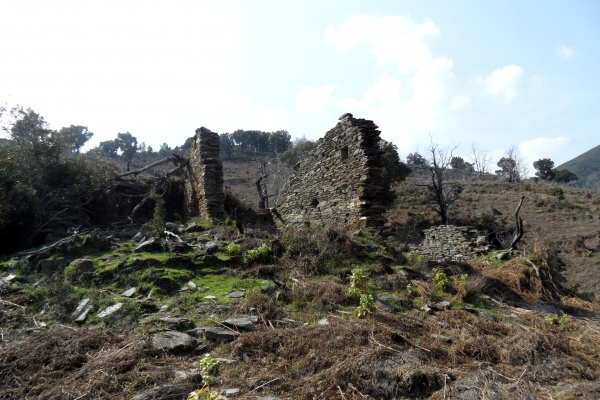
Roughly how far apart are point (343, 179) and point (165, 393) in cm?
794

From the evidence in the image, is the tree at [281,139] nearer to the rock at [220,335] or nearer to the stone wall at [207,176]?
the stone wall at [207,176]

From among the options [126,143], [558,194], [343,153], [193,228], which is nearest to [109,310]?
[193,228]

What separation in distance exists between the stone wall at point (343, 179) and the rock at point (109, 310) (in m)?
5.88

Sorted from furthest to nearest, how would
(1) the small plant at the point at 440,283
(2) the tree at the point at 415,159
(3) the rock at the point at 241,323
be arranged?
(2) the tree at the point at 415,159 < (1) the small plant at the point at 440,283 < (3) the rock at the point at 241,323

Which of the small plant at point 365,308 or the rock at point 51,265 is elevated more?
the rock at point 51,265

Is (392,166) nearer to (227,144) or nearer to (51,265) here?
(227,144)

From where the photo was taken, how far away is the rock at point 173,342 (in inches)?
167

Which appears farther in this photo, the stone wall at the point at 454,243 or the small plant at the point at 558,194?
the small plant at the point at 558,194

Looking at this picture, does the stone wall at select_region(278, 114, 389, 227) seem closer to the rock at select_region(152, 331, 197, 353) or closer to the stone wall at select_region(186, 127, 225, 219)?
the stone wall at select_region(186, 127, 225, 219)

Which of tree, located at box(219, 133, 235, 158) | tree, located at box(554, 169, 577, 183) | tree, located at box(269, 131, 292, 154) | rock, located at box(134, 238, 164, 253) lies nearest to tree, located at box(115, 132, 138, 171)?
tree, located at box(219, 133, 235, 158)

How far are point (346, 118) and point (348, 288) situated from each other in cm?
563

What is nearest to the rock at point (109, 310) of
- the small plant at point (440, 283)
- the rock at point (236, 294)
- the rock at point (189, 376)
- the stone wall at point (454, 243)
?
the rock at point (236, 294)

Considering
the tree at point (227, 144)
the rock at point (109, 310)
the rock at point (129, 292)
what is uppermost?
the tree at point (227, 144)

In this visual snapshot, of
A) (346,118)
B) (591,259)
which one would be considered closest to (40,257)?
(346,118)
